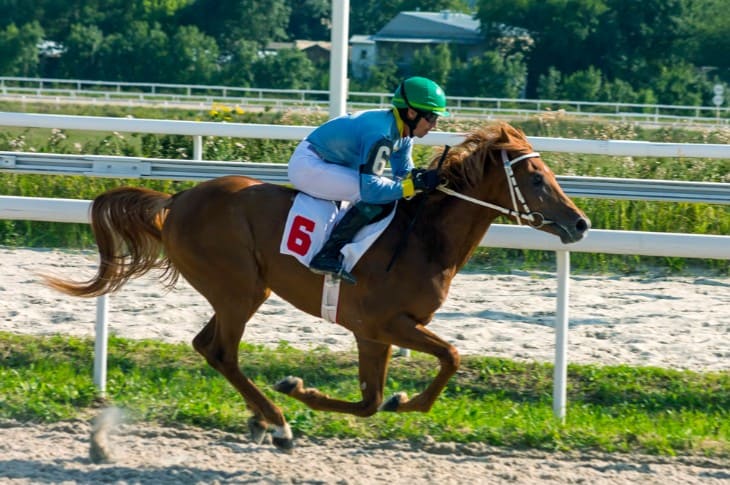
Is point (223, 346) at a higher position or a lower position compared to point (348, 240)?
lower

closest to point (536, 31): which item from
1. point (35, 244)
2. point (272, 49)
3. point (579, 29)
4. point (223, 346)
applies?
point (579, 29)

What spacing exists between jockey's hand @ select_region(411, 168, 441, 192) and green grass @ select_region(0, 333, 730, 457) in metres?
1.16

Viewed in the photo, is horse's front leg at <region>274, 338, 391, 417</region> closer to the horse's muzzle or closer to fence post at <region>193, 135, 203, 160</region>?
the horse's muzzle

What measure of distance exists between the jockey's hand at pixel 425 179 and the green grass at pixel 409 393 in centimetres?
116

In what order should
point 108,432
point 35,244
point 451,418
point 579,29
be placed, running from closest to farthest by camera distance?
point 108,432 < point 451,418 < point 35,244 < point 579,29

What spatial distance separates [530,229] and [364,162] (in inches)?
50.0

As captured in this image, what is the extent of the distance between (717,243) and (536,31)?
48.2 m

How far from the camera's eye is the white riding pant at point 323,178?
Result: 5.38 metres

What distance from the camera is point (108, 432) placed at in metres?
5.32

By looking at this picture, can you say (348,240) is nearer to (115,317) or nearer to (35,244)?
(115,317)

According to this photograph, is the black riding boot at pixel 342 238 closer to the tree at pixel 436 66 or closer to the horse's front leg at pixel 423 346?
the horse's front leg at pixel 423 346

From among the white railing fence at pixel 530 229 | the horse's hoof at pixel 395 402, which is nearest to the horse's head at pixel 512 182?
the white railing fence at pixel 530 229

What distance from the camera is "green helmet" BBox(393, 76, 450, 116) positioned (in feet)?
17.5

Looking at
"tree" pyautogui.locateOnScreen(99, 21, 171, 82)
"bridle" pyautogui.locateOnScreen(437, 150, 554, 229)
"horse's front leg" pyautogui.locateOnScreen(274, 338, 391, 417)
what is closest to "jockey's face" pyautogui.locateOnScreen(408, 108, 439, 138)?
"bridle" pyautogui.locateOnScreen(437, 150, 554, 229)
